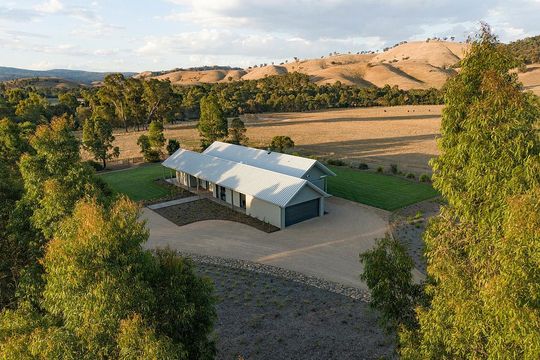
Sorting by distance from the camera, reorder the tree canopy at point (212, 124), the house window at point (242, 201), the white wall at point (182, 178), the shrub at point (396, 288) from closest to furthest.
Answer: the shrub at point (396, 288) < the house window at point (242, 201) < the white wall at point (182, 178) < the tree canopy at point (212, 124)

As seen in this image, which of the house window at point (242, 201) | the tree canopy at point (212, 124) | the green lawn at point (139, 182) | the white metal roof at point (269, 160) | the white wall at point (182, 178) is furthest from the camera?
the tree canopy at point (212, 124)

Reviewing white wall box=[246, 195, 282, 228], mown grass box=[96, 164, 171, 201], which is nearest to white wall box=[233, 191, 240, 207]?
white wall box=[246, 195, 282, 228]

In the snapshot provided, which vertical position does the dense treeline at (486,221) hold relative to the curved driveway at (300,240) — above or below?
above

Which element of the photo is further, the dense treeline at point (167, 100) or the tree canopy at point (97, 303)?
the dense treeline at point (167, 100)

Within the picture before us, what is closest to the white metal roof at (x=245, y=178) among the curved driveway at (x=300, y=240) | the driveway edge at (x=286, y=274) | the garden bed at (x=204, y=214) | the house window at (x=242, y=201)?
the house window at (x=242, y=201)

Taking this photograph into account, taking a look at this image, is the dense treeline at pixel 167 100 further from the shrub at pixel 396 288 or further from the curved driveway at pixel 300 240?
the shrub at pixel 396 288

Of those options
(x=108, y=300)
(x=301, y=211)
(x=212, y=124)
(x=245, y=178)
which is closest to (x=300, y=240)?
(x=301, y=211)

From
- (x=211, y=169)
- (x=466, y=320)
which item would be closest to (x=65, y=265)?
(x=466, y=320)

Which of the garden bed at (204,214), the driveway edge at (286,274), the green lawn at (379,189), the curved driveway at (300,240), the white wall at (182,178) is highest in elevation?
the white wall at (182,178)

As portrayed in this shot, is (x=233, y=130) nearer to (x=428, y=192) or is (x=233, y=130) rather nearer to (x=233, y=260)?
(x=428, y=192)
